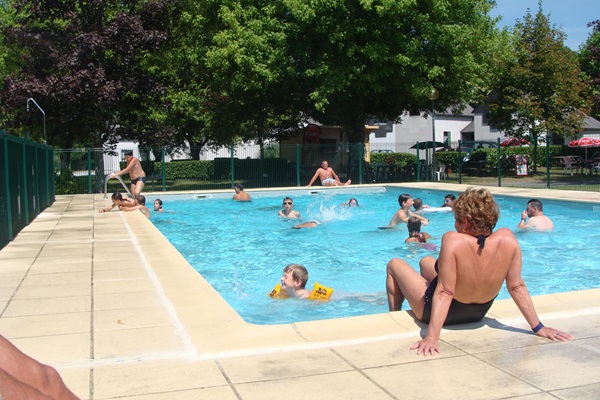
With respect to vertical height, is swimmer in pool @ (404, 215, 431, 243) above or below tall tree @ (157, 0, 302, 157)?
below

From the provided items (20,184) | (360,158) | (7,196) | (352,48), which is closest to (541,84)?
(360,158)

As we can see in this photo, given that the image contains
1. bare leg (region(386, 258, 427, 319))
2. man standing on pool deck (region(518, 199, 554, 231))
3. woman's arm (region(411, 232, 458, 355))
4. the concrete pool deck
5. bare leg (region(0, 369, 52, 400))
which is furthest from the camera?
→ man standing on pool deck (region(518, 199, 554, 231))

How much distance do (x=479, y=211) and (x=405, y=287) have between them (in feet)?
3.33

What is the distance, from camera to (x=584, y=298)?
5.64 metres

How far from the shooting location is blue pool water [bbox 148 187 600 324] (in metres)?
8.34

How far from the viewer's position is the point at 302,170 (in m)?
29.9

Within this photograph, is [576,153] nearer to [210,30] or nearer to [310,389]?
[210,30]

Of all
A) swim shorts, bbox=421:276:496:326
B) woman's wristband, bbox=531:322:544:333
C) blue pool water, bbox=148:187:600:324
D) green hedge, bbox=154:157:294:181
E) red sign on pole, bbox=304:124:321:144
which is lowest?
blue pool water, bbox=148:187:600:324

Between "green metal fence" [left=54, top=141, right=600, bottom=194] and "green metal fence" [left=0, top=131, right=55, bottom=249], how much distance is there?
716cm

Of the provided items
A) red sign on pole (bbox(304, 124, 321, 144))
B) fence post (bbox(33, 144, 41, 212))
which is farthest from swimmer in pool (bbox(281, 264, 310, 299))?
red sign on pole (bbox(304, 124, 321, 144))

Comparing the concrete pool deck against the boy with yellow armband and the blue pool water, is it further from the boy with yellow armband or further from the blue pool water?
the blue pool water

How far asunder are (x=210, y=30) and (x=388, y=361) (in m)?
26.0

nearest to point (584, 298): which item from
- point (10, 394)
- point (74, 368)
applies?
point (74, 368)

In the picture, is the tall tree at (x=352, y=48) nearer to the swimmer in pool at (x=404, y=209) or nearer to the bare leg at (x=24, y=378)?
the swimmer in pool at (x=404, y=209)
